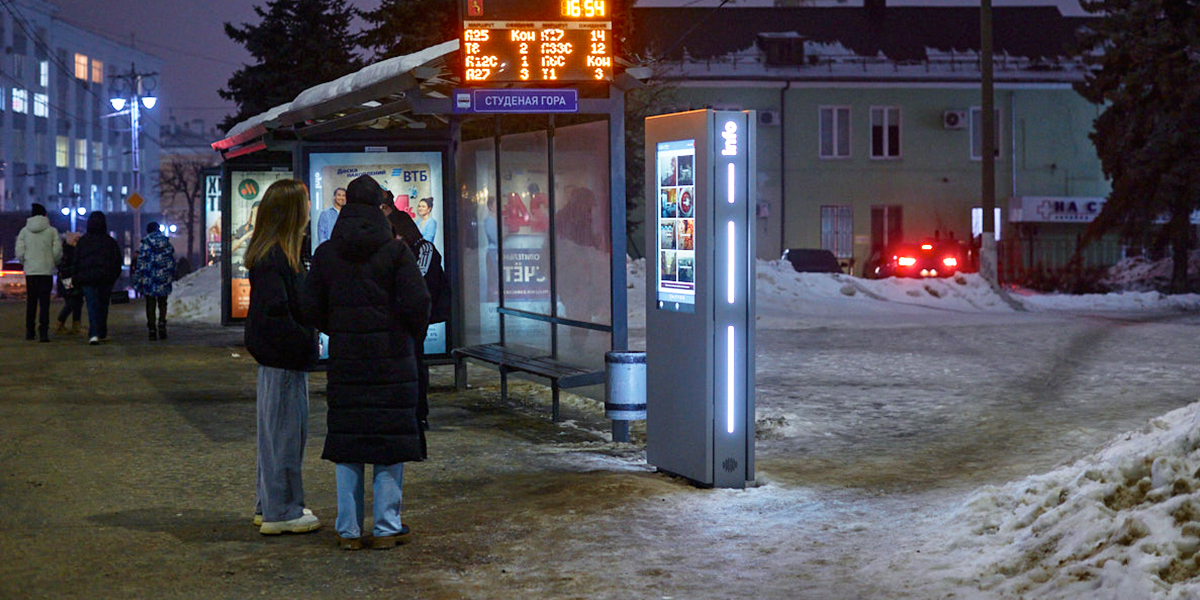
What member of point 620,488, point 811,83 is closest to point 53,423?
point 620,488

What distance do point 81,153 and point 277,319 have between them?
307ft

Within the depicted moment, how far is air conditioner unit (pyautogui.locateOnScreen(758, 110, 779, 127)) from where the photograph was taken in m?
45.1

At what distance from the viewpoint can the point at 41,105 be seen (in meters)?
85.8

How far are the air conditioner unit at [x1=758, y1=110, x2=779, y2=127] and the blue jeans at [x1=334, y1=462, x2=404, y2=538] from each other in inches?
1545

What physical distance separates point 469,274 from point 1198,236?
3338cm

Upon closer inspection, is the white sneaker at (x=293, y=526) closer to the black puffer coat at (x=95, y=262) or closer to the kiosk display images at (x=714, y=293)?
the kiosk display images at (x=714, y=293)

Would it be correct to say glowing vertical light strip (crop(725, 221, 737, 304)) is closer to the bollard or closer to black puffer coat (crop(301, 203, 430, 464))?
the bollard

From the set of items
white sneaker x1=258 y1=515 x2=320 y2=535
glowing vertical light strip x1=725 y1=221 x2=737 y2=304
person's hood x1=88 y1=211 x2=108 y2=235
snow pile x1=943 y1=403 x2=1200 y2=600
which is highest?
person's hood x1=88 y1=211 x2=108 y2=235

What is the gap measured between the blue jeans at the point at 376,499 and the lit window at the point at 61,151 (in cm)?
8817

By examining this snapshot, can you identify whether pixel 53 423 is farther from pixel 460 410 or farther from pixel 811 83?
pixel 811 83

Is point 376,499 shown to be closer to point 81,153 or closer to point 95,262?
point 95,262

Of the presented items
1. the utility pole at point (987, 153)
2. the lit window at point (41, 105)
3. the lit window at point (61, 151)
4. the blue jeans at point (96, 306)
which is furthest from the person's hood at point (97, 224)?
the lit window at point (61, 151)

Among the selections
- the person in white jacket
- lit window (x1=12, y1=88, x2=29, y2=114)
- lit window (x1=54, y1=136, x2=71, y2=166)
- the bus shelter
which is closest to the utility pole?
the bus shelter

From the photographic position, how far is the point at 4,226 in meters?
47.1
